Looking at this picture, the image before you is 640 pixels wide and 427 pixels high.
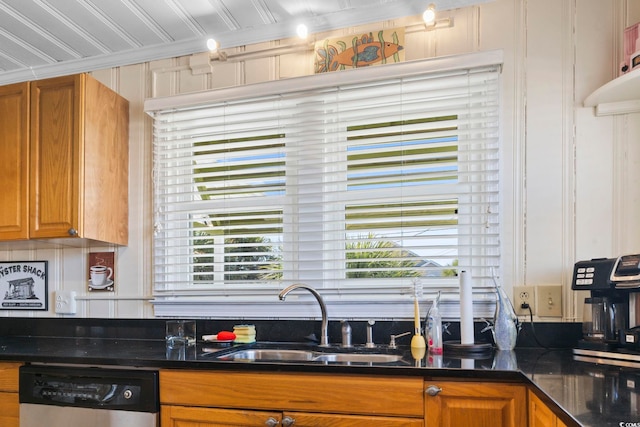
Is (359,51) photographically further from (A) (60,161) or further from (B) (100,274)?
(B) (100,274)

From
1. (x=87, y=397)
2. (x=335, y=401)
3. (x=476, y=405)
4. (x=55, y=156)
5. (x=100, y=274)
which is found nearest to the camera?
(x=476, y=405)

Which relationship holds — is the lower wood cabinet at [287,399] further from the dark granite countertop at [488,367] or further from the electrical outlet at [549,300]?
the electrical outlet at [549,300]

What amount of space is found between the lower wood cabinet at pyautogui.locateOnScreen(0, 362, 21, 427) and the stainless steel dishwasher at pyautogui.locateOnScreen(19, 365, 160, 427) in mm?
44

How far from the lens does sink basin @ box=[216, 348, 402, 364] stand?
2.00 m

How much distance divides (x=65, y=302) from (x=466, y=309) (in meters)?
2.06

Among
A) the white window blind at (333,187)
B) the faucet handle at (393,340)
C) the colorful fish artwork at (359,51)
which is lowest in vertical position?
the faucet handle at (393,340)

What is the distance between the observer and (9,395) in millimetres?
2105

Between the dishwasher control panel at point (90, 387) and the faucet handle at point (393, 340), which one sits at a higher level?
the faucet handle at point (393, 340)

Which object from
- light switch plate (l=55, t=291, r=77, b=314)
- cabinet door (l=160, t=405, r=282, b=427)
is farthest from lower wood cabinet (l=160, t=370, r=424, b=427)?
light switch plate (l=55, t=291, r=77, b=314)

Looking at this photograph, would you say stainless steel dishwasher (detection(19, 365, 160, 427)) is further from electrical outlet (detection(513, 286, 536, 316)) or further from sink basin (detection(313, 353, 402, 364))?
electrical outlet (detection(513, 286, 536, 316))

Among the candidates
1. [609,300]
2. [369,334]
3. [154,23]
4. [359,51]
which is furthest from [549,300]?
[154,23]

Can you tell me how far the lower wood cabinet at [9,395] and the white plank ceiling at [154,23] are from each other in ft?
5.09

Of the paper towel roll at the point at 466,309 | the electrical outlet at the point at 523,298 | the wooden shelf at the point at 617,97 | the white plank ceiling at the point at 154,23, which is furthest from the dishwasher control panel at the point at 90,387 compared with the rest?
the wooden shelf at the point at 617,97

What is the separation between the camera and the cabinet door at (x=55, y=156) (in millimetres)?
2428
